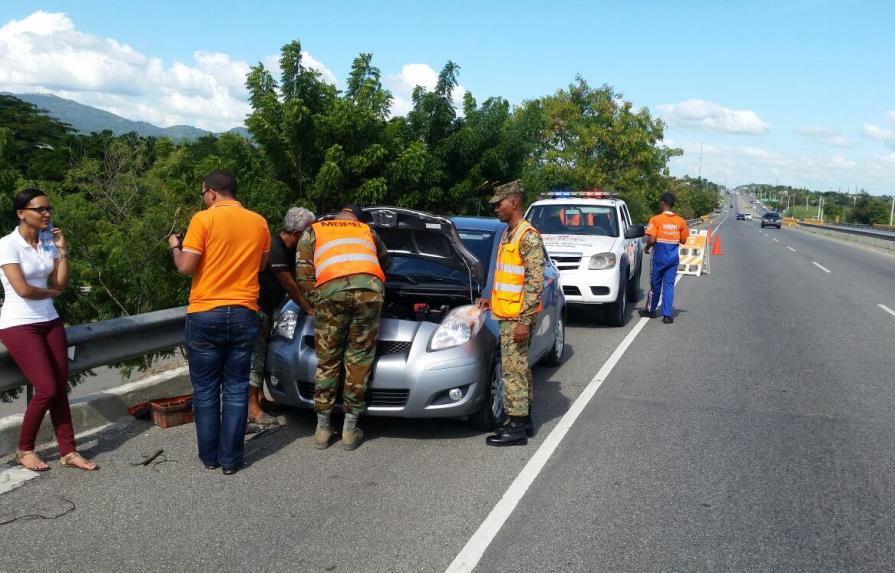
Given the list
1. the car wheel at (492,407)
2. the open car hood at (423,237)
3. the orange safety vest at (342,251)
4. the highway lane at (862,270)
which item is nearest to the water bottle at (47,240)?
the orange safety vest at (342,251)

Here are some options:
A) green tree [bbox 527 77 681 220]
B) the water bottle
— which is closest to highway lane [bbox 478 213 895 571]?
the water bottle

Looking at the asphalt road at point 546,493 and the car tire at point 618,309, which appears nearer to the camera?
the asphalt road at point 546,493

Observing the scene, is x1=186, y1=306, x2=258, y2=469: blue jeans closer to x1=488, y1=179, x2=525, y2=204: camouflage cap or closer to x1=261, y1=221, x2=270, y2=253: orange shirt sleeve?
x1=261, y1=221, x2=270, y2=253: orange shirt sleeve

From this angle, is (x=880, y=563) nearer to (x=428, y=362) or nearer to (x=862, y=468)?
(x=862, y=468)

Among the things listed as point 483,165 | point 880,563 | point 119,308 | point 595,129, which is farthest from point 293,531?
point 595,129

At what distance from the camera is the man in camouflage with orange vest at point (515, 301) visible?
18.0 ft

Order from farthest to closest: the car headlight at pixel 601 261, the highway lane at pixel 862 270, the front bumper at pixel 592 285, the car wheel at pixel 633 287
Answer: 1. the highway lane at pixel 862 270
2. the car wheel at pixel 633 287
3. the car headlight at pixel 601 261
4. the front bumper at pixel 592 285

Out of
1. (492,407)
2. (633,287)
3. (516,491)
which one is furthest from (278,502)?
(633,287)

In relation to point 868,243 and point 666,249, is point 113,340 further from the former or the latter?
point 868,243

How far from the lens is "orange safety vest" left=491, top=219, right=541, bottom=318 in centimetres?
Answer: 550

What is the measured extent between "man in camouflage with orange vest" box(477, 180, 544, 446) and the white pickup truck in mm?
5154

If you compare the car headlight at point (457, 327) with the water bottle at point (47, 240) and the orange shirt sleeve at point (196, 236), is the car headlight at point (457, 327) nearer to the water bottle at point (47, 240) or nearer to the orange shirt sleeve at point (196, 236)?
the orange shirt sleeve at point (196, 236)

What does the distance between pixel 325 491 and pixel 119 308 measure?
2126 centimetres

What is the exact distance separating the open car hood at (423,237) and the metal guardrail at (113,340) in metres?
1.74
